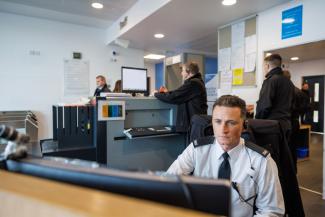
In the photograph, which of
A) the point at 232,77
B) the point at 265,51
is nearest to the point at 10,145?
the point at 265,51

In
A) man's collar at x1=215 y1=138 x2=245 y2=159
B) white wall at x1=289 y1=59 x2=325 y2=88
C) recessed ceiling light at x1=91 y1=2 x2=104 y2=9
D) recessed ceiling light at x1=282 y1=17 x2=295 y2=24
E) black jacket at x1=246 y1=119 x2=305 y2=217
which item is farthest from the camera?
white wall at x1=289 y1=59 x2=325 y2=88

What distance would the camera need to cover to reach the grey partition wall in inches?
95.0

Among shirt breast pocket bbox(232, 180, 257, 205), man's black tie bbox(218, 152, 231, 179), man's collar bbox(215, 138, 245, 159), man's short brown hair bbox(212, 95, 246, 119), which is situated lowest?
shirt breast pocket bbox(232, 180, 257, 205)

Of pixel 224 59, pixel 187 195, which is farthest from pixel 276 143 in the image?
pixel 224 59

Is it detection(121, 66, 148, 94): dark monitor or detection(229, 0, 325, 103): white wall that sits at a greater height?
detection(229, 0, 325, 103): white wall

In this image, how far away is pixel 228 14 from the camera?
324cm

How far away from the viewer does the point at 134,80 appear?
9.00 ft

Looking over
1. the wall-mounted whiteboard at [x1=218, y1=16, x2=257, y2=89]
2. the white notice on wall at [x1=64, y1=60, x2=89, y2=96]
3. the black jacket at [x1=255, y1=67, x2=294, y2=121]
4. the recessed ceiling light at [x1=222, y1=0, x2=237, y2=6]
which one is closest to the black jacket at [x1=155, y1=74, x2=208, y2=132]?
the black jacket at [x1=255, y1=67, x2=294, y2=121]

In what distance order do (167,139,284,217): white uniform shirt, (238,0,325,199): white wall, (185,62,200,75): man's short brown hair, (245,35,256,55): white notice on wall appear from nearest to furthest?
(167,139,284,217): white uniform shirt
(238,0,325,199): white wall
(185,62,200,75): man's short brown hair
(245,35,256,55): white notice on wall

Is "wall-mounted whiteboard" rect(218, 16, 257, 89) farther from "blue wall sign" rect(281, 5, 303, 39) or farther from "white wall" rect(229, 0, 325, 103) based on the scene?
"blue wall sign" rect(281, 5, 303, 39)

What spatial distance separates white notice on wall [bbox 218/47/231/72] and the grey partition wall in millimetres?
1415

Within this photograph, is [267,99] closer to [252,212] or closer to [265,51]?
[265,51]

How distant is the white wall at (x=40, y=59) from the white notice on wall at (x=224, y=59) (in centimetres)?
262

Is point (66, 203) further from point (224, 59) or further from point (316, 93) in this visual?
point (316, 93)
